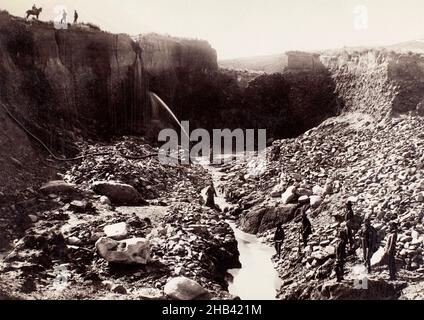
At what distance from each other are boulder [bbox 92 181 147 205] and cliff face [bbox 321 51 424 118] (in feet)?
24.7

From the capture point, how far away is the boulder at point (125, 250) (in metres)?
8.16

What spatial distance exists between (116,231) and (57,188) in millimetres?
2905

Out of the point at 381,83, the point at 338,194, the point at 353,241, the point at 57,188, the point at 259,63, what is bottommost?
the point at 353,241

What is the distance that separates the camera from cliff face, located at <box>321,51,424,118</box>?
13833 millimetres

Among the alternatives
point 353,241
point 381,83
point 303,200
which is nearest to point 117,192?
Answer: point 303,200

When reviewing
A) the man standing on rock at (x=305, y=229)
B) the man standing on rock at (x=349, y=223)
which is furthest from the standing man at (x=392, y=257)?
the man standing on rock at (x=305, y=229)

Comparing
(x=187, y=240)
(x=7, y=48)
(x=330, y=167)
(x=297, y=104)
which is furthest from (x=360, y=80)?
(x=7, y=48)

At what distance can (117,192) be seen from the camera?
1165 centimetres

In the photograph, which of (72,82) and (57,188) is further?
(72,82)

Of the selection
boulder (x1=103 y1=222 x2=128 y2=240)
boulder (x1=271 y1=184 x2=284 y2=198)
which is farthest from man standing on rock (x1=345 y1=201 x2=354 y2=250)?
boulder (x1=103 y1=222 x2=128 y2=240)

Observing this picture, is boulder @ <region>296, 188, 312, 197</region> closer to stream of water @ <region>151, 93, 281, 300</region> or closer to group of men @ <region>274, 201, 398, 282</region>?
stream of water @ <region>151, 93, 281, 300</region>

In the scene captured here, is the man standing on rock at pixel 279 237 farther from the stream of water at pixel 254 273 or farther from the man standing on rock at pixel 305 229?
the man standing on rock at pixel 305 229

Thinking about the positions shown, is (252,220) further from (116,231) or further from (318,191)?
(116,231)

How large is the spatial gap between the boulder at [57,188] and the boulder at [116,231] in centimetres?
249
